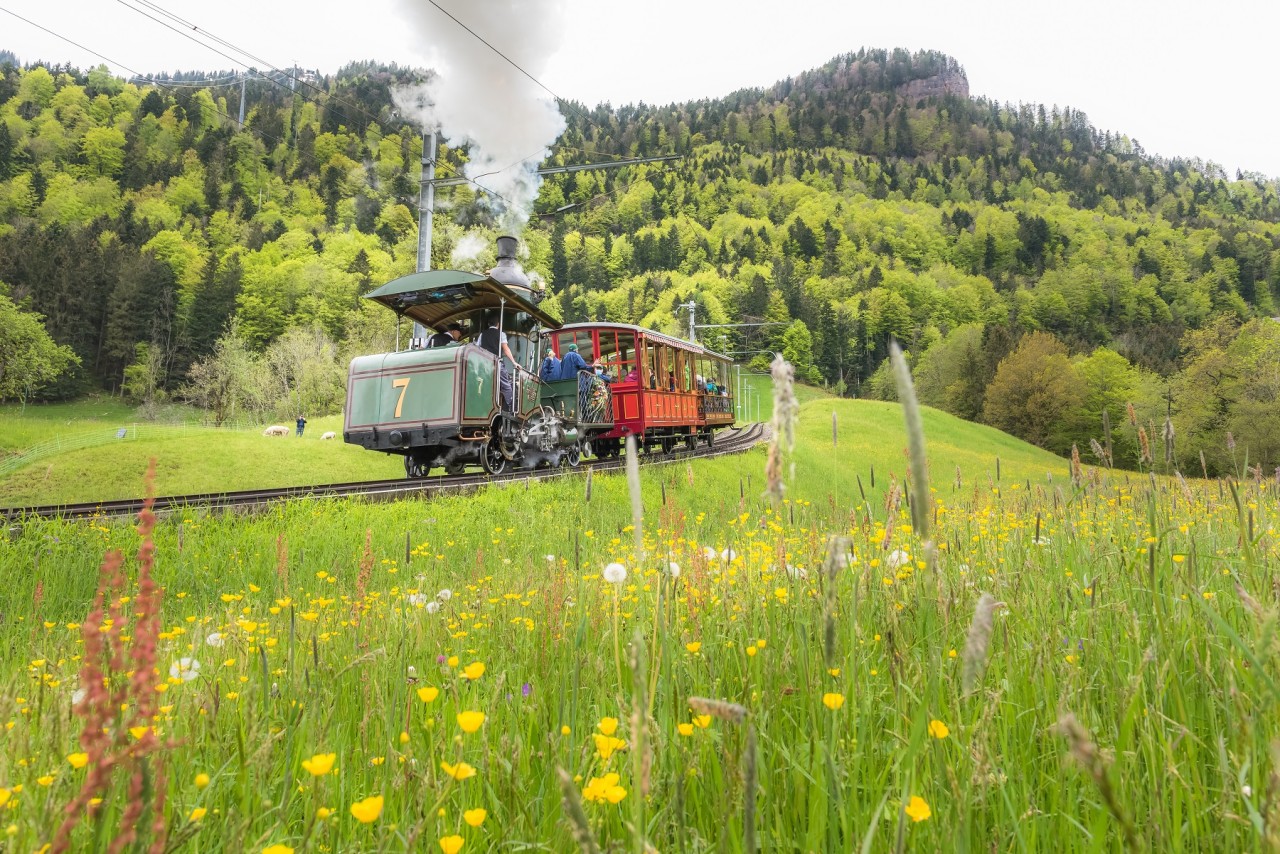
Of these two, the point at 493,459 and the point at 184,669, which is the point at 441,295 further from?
the point at 184,669

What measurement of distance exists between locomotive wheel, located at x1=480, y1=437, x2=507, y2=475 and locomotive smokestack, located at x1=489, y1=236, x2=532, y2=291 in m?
8.74

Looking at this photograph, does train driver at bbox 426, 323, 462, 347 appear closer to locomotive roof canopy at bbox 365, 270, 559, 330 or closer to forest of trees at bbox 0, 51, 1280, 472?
locomotive roof canopy at bbox 365, 270, 559, 330

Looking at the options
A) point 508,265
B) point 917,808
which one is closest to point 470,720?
point 917,808

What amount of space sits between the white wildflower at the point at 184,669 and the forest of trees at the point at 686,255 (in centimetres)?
392

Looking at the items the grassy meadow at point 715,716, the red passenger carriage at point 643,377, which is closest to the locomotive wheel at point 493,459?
the red passenger carriage at point 643,377

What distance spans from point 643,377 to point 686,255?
361 feet

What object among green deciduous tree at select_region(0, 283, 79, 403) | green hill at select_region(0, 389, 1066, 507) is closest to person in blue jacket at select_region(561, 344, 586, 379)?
green hill at select_region(0, 389, 1066, 507)

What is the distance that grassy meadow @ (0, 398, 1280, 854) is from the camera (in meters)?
0.98

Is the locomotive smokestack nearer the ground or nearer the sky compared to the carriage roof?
nearer the sky

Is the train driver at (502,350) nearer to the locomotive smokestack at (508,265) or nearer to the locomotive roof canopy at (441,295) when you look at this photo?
the locomotive roof canopy at (441,295)

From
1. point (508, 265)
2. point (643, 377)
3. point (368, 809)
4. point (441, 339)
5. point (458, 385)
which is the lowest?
point (368, 809)

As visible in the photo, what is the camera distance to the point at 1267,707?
57.9 inches

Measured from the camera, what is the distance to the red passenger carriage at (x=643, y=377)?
17469 mm

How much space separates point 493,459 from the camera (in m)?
13.8
